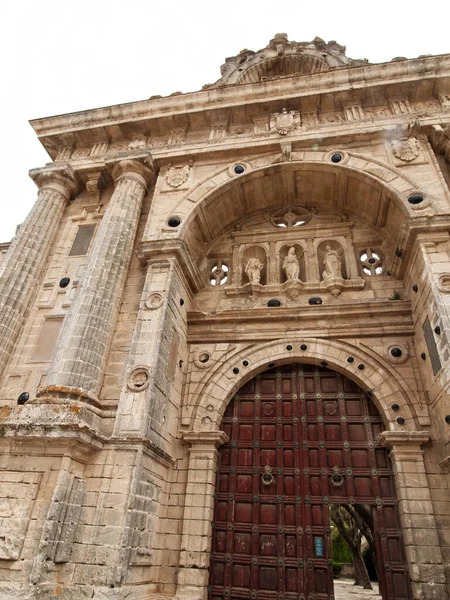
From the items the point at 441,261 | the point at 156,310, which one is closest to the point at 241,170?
the point at 156,310

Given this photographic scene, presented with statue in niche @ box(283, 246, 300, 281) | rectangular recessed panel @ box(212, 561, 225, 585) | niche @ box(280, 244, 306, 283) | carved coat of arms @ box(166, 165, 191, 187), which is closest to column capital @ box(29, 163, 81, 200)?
carved coat of arms @ box(166, 165, 191, 187)

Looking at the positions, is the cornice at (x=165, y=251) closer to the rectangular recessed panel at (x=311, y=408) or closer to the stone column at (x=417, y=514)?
the rectangular recessed panel at (x=311, y=408)

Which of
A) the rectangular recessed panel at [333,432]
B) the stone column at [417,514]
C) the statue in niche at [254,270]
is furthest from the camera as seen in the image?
the statue in niche at [254,270]

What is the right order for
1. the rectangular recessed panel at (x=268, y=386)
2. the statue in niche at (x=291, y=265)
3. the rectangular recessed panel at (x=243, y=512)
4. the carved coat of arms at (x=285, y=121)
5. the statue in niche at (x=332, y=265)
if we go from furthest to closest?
the carved coat of arms at (x=285, y=121) < the statue in niche at (x=291, y=265) < the statue in niche at (x=332, y=265) < the rectangular recessed panel at (x=268, y=386) < the rectangular recessed panel at (x=243, y=512)

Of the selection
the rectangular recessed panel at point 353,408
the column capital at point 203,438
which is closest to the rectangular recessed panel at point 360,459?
the rectangular recessed panel at point 353,408

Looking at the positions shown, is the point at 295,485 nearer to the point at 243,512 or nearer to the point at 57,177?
the point at 243,512

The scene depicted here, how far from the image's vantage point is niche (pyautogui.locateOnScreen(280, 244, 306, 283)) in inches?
368

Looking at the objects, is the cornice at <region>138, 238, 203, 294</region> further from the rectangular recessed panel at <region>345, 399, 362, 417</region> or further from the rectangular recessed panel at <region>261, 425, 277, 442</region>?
the rectangular recessed panel at <region>345, 399, 362, 417</region>

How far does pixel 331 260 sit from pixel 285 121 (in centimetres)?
384

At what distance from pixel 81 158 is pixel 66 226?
7.27 feet

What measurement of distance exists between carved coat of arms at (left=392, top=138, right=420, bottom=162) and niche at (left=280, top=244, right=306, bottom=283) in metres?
3.08

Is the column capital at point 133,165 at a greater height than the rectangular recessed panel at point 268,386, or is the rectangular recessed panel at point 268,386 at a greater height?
the column capital at point 133,165

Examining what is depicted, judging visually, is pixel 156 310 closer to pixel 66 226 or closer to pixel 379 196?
pixel 66 226

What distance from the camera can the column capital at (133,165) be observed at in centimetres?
1012
